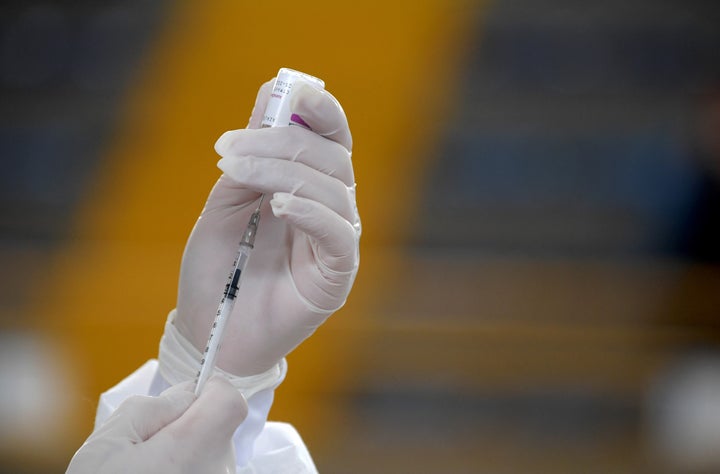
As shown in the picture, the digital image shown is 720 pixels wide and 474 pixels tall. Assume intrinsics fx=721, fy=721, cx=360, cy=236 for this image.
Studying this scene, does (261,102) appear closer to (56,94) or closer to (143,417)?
(143,417)

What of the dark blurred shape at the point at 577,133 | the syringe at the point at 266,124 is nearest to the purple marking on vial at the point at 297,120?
the syringe at the point at 266,124

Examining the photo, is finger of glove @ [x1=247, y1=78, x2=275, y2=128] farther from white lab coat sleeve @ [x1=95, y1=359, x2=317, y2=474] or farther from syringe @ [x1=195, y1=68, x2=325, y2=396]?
white lab coat sleeve @ [x1=95, y1=359, x2=317, y2=474]

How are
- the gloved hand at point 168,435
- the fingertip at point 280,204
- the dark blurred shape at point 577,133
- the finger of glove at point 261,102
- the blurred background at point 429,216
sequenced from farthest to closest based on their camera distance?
the dark blurred shape at point 577,133, the blurred background at point 429,216, the finger of glove at point 261,102, the fingertip at point 280,204, the gloved hand at point 168,435

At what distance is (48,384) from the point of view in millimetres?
3361

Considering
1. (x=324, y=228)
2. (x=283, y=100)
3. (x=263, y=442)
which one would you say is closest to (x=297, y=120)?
(x=283, y=100)

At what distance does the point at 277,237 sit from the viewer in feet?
3.43

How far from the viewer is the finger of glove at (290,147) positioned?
0.89 metres

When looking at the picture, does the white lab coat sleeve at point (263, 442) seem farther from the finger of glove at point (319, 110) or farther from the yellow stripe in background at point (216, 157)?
the yellow stripe in background at point (216, 157)

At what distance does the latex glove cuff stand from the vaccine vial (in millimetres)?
338

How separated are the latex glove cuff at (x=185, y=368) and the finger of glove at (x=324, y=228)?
0.21 m

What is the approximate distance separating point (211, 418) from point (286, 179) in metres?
0.30

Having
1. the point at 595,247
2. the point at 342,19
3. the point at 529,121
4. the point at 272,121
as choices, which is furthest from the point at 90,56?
the point at 272,121

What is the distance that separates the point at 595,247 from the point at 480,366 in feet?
3.67

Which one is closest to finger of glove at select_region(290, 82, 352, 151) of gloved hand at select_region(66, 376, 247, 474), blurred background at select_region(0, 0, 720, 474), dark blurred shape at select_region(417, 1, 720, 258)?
gloved hand at select_region(66, 376, 247, 474)
